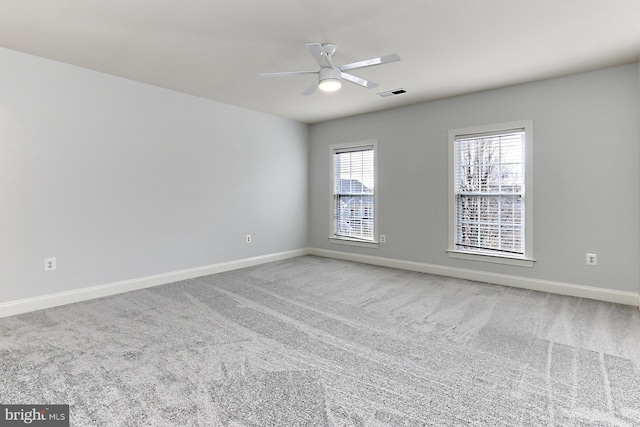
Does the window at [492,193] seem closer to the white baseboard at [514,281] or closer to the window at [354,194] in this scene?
the white baseboard at [514,281]

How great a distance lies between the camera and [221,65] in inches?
135

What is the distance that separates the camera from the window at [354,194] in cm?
553

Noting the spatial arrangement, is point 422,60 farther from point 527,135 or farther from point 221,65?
point 221,65

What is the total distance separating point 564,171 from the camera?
12.2 feet

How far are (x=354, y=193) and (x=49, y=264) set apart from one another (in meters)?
4.26

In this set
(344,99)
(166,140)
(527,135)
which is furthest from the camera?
(344,99)

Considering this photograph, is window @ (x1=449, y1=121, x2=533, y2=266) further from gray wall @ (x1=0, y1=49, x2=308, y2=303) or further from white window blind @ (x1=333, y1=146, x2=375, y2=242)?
gray wall @ (x1=0, y1=49, x2=308, y2=303)

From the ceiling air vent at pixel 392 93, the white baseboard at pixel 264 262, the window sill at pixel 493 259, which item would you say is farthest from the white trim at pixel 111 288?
the ceiling air vent at pixel 392 93

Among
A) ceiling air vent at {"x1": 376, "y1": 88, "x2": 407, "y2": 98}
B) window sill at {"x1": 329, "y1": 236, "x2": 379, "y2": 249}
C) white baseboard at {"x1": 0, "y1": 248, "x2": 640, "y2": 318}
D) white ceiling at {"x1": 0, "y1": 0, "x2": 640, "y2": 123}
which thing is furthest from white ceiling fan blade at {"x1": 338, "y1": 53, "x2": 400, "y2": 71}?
window sill at {"x1": 329, "y1": 236, "x2": 379, "y2": 249}

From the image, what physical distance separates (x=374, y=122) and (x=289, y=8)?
127 inches

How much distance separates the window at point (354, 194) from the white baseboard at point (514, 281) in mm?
387

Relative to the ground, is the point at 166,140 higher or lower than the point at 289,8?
lower

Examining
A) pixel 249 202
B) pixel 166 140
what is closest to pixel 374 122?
pixel 249 202

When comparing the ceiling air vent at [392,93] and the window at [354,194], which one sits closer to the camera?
the ceiling air vent at [392,93]
